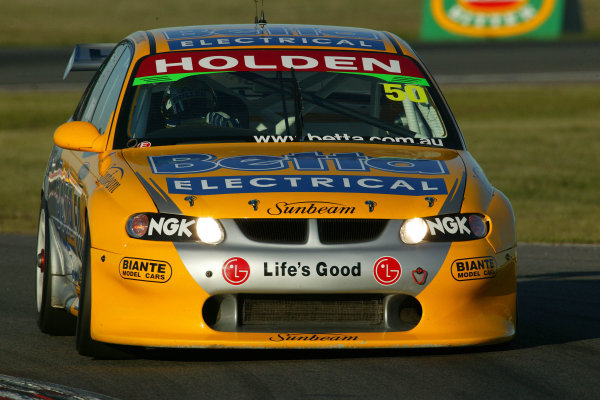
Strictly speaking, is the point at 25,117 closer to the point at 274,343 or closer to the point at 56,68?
the point at 56,68

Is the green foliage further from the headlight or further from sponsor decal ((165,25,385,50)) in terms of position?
the headlight

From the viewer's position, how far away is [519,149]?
1927 centimetres

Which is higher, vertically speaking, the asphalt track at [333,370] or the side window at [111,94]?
the side window at [111,94]

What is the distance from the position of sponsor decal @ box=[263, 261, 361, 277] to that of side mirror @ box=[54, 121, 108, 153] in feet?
4.41

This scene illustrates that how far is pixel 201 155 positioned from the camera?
597cm

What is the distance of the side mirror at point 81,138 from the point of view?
6152 millimetres

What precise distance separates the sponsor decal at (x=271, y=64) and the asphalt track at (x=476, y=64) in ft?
71.4

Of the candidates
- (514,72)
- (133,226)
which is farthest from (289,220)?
(514,72)

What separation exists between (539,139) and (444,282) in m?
15.5

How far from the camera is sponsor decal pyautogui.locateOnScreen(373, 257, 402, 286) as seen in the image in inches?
208

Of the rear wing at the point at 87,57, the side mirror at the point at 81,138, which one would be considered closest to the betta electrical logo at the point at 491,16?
the rear wing at the point at 87,57

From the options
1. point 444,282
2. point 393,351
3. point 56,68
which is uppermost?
point 444,282

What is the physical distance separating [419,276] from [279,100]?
1559mm

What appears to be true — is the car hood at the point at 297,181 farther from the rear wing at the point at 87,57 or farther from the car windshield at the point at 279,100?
the rear wing at the point at 87,57
